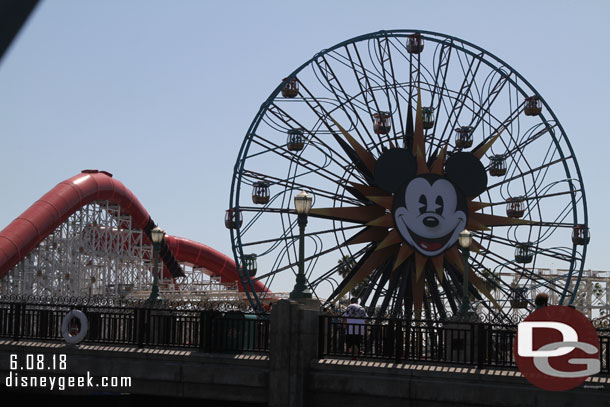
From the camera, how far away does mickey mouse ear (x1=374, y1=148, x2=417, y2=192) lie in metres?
31.8

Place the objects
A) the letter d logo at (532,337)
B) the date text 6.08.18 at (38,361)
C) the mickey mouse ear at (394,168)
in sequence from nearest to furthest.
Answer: the letter d logo at (532,337)
the date text 6.08.18 at (38,361)
the mickey mouse ear at (394,168)

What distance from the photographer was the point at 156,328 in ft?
65.1

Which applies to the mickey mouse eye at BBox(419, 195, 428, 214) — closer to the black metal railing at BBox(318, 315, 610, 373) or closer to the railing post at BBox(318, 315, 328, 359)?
the black metal railing at BBox(318, 315, 610, 373)

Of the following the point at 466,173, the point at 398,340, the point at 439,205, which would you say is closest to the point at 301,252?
the point at 398,340

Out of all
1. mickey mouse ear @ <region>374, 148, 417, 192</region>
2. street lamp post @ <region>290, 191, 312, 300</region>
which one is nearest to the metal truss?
mickey mouse ear @ <region>374, 148, 417, 192</region>

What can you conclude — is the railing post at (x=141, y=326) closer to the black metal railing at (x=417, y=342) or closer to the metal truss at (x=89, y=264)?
the black metal railing at (x=417, y=342)

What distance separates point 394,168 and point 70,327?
15.4m

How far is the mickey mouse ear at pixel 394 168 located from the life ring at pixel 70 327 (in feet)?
48.1

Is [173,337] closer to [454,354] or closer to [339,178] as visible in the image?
[454,354]

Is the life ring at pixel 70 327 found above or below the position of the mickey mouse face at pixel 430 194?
below

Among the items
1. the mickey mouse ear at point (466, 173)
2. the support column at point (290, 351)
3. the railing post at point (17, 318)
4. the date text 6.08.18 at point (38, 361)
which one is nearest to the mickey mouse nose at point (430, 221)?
the mickey mouse ear at point (466, 173)

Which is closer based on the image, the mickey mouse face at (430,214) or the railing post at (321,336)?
the railing post at (321,336)

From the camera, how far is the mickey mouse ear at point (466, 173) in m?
32.3

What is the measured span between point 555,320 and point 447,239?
627 inches
